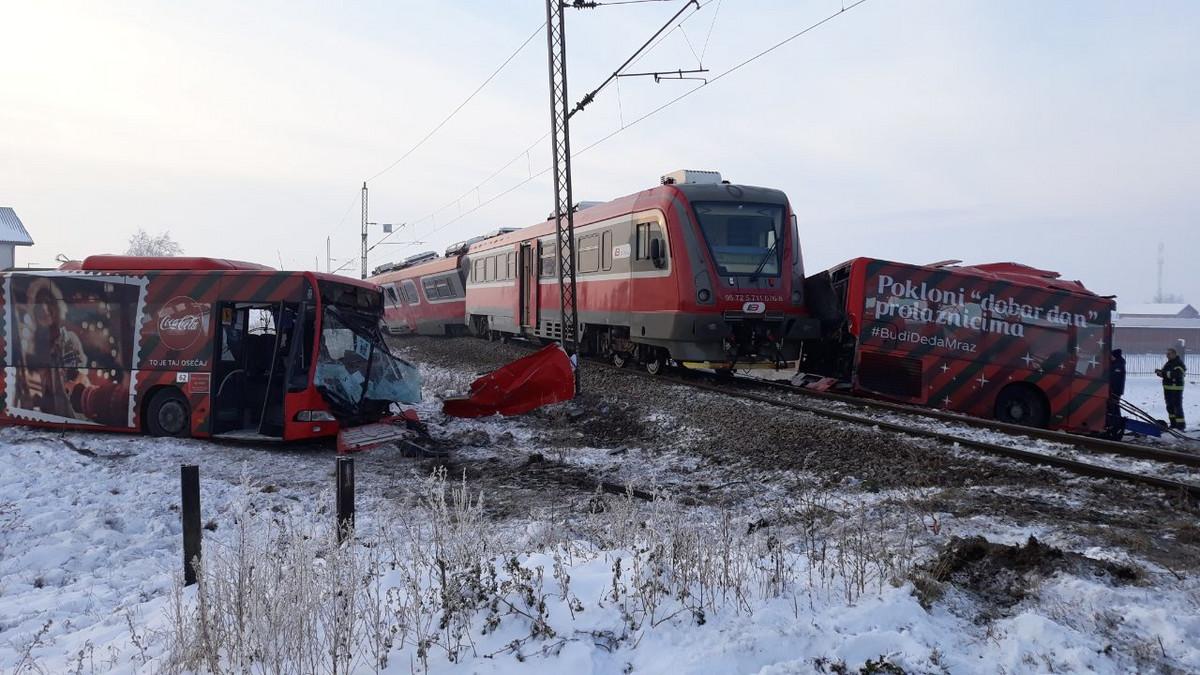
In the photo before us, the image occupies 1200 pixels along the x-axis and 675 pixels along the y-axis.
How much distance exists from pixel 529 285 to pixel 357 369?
9.41m

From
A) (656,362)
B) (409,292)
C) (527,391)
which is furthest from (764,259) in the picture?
(409,292)

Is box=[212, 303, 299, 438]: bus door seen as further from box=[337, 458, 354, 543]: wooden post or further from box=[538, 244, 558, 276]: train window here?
box=[538, 244, 558, 276]: train window

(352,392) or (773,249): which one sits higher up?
(773,249)

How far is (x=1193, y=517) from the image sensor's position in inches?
218

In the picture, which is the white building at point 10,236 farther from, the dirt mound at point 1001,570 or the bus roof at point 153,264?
the dirt mound at point 1001,570

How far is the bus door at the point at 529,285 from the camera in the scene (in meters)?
19.8

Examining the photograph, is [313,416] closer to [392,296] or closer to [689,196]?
[689,196]

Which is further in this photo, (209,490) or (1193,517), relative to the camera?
(209,490)

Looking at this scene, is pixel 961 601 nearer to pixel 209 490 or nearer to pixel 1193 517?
pixel 1193 517

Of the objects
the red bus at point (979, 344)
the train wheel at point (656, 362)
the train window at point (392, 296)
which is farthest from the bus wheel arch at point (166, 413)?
the train window at point (392, 296)

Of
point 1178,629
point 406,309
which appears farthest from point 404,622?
point 406,309

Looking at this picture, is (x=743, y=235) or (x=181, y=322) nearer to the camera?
(x=181, y=322)

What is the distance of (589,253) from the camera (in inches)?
666

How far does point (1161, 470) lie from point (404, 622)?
6570 millimetres
